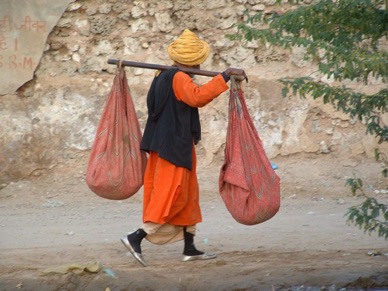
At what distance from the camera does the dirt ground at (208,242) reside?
590cm

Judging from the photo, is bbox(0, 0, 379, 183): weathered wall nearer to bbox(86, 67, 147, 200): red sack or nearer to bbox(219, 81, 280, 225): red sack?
bbox(86, 67, 147, 200): red sack

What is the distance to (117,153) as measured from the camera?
20.0 ft

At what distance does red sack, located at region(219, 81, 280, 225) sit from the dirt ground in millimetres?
517

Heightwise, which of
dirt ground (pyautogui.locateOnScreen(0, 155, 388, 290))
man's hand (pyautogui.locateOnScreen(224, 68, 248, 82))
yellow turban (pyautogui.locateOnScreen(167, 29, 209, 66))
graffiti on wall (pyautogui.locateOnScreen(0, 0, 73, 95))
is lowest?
dirt ground (pyautogui.locateOnScreen(0, 155, 388, 290))

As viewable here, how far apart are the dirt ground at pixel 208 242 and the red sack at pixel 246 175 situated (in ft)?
1.69

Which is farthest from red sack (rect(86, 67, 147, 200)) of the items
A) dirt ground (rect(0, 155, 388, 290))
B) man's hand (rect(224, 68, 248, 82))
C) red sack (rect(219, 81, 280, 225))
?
man's hand (rect(224, 68, 248, 82))

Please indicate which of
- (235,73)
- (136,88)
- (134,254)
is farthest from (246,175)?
(136,88)

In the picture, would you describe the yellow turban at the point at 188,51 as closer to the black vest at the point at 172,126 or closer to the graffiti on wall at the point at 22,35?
the black vest at the point at 172,126

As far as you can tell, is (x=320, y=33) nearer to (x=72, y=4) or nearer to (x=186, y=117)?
(x=186, y=117)

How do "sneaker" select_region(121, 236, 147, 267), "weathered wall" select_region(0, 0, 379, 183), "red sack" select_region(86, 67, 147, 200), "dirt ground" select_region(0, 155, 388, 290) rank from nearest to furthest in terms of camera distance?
1. "dirt ground" select_region(0, 155, 388, 290)
2. "red sack" select_region(86, 67, 147, 200)
3. "sneaker" select_region(121, 236, 147, 267)
4. "weathered wall" select_region(0, 0, 379, 183)

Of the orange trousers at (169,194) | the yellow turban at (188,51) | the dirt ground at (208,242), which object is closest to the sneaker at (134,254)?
the dirt ground at (208,242)

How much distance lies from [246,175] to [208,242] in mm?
1423

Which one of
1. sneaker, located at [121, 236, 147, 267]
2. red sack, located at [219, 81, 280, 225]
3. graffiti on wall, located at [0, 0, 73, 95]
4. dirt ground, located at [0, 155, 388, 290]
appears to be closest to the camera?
red sack, located at [219, 81, 280, 225]

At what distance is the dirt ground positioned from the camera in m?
5.90
